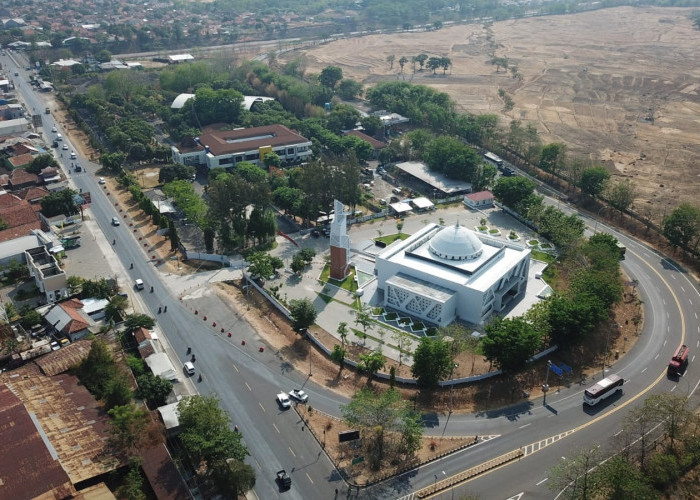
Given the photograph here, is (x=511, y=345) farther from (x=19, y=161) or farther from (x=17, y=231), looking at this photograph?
(x=19, y=161)

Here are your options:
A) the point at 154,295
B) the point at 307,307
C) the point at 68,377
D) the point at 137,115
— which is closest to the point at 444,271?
the point at 307,307

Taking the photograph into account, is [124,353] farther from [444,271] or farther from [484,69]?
[484,69]

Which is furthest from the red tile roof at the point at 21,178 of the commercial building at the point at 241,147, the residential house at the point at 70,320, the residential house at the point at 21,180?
the residential house at the point at 70,320

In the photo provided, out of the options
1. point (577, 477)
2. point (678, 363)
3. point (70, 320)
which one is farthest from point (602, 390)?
point (70, 320)

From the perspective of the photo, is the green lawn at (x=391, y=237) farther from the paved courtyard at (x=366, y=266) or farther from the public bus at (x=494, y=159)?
the public bus at (x=494, y=159)

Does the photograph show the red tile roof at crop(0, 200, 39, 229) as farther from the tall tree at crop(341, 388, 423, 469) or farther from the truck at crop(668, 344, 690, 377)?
the truck at crop(668, 344, 690, 377)

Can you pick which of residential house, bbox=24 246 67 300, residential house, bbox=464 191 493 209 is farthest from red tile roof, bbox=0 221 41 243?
residential house, bbox=464 191 493 209

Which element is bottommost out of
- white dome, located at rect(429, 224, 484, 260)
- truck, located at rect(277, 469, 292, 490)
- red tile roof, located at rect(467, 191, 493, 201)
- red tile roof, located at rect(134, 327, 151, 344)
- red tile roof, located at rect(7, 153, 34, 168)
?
red tile roof, located at rect(467, 191, 493, 201)
